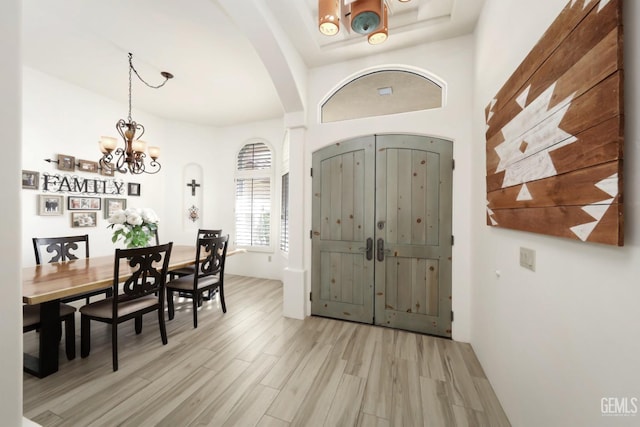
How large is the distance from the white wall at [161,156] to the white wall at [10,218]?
12.3 ft

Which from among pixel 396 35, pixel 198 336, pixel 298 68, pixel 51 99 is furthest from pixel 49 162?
pixel 396 35

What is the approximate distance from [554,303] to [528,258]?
0.30 metres

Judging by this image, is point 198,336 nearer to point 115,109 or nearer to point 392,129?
point 392,129

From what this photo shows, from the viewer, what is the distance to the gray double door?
2.63m

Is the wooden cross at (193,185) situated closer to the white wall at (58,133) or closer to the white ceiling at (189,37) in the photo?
the white wall at (58,133)

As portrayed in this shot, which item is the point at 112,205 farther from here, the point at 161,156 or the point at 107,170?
the point at 161,156

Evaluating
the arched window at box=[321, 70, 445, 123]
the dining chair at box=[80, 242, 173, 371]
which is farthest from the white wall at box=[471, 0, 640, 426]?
the dining chair at box=[80, 242, 173, 371]

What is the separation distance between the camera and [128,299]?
2223 millimetres

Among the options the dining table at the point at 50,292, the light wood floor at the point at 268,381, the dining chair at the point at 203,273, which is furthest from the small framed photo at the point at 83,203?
the dining chair at the point at 203,273

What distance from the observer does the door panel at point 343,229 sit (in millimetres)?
2877

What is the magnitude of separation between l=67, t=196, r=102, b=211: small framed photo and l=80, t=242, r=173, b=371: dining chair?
6.95 ft

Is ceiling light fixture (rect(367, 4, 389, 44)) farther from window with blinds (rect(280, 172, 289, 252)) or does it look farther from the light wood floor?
window with blinds (rect(280, 172, 289, 252))

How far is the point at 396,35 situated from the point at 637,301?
277 centimetres

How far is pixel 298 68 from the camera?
2.88m
